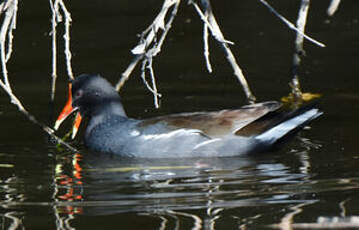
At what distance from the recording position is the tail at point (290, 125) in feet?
26.6

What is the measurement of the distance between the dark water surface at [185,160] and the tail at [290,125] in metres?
0.14

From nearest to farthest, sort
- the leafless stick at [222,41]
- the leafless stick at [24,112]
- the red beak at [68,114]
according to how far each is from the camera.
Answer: the leafless stick at [24,112], the leafless stick at [222,41], the red beak at [68,114]

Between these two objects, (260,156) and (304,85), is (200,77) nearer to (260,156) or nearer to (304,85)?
(304,85)

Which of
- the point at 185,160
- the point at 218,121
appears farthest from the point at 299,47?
the point at 185,160

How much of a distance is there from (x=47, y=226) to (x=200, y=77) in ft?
17.9

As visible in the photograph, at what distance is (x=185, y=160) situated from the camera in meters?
8.04

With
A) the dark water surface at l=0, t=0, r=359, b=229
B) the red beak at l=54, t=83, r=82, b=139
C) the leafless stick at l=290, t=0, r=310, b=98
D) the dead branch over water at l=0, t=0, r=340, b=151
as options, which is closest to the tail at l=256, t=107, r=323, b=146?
the dark water surface at l=0, t=0, r=359, b=229

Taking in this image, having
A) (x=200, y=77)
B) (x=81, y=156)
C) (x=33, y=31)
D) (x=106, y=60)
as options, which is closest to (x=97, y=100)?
(x=81, y=156)

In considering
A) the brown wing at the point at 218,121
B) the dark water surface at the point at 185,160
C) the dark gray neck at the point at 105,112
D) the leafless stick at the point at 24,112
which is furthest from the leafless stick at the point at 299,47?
the leafless stick at the point at 24,112

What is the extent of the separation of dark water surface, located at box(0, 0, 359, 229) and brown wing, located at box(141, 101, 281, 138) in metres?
0.31

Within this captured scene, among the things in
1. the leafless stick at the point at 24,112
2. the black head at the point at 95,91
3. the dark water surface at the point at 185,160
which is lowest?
the dark water surface at the point at 185,160

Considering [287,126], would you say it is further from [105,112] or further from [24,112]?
[24,112]

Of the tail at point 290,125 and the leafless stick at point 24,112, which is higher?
the leafless stick at point 24,112

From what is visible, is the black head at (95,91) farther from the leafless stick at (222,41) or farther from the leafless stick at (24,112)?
the leafless stick at (24,112)
